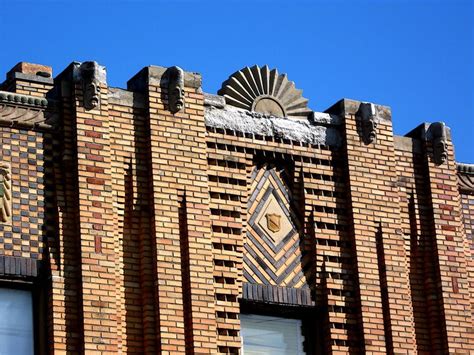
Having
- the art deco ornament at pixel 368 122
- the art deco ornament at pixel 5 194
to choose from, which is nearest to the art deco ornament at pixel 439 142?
the art deco ornament at pixel 368 122

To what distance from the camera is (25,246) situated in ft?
59.1

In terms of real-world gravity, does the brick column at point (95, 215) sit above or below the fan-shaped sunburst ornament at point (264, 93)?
below

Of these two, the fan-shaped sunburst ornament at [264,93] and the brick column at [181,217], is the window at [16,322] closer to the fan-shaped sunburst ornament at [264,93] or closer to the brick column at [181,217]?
the brick column at [181,217]

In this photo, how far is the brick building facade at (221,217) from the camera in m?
18.1

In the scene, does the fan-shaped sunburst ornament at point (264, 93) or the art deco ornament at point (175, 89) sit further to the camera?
the fan-shaped sunburst ornament at point (264, 93)

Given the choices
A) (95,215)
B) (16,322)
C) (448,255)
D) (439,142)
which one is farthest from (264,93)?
(16,322)

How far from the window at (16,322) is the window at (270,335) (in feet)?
9.51

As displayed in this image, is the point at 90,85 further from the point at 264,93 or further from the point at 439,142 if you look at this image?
the point at 439,142

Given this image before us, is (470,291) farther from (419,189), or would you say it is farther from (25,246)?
(25,246)

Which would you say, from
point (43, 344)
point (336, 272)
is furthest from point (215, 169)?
point (43, 344)

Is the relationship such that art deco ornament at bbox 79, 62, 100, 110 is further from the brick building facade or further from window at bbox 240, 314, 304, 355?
window at bbox 240, 314, 304, 355

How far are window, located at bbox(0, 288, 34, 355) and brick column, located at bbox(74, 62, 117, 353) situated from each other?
27.8 inches

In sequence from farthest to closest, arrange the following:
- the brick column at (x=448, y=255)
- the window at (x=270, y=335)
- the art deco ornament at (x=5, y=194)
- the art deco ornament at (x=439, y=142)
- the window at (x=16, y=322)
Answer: the art deco ornament at (x=439, y=142) < the brick column at (x=448, y=255) < the window at (x=270, y=335) < the art deco ornament at (x=5, y=194) < the window at (x=16, y=322)

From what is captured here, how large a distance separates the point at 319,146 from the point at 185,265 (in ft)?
9.99
